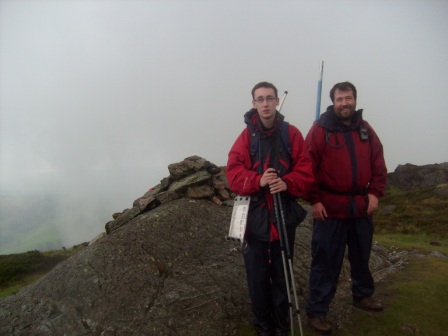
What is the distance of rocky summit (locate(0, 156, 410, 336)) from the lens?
21.4 feet

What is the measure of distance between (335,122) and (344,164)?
2.92 feet

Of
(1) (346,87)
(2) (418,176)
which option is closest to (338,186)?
(1) (346,87)

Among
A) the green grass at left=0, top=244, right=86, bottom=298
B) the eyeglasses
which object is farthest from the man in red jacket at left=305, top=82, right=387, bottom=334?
the green grass at left=0, top=244, right=86, bottom=298

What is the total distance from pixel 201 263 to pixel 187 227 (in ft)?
3.93

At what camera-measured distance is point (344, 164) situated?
21.1 ft

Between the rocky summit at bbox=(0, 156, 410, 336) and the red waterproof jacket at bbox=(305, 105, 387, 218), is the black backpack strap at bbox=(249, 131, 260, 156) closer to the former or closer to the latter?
the red waterproof jacket at bbox=(305, 105, 387, 218)

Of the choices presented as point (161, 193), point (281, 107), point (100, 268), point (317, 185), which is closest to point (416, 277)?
point (317, 185)

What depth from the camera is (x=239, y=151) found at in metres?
5.93

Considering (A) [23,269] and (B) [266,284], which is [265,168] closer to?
(B) [266,284]

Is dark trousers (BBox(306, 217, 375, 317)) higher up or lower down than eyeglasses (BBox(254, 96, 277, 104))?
lower down

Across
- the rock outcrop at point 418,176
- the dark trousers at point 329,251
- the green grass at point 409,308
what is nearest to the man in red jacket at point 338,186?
the dark trousers at point 329,251

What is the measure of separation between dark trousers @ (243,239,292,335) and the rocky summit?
3.89 ft

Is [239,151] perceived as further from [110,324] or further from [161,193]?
[161,193]

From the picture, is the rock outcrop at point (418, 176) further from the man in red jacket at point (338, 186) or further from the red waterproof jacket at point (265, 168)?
the red waterproof jacket at point (265, 168)
